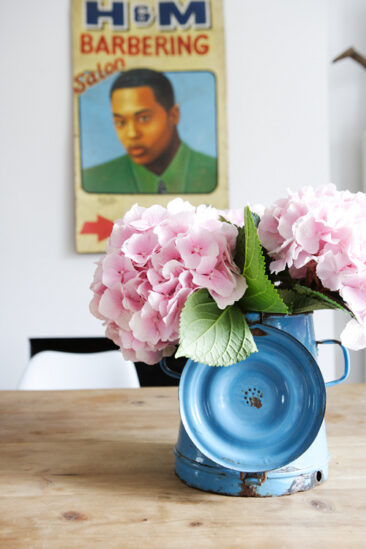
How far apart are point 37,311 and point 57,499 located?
→ 211 centimetres

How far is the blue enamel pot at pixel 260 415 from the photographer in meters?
0.73

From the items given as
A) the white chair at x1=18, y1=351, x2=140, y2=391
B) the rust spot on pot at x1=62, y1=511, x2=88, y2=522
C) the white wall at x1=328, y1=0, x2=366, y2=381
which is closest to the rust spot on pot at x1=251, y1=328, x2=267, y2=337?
the rust spot on pot at x1=62, y1=511, x2=88, y2=522

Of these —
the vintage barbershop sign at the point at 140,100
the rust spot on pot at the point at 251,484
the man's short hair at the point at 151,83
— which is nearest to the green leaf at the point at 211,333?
the rust spot on pot at the point at 251,484

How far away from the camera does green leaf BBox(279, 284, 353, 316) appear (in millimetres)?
706

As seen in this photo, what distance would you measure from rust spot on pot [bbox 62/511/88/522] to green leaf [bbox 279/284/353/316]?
38 centimetres

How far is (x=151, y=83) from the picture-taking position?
2.76m

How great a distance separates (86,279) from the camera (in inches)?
110

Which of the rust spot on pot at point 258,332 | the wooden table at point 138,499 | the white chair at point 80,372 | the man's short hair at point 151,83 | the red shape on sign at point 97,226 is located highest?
the man's short hair at point 151,83

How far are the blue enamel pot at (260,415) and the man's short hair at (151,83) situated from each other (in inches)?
87.4

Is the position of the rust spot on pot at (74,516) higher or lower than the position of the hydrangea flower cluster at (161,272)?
lower

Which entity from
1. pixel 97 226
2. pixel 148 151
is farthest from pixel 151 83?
pixel 97 226

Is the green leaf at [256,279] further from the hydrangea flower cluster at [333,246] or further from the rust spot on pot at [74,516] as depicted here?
the rust spot on pot at [74,516]

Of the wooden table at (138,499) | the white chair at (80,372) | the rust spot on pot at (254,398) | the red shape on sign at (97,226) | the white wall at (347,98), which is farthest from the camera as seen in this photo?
the white wall at (347,98)

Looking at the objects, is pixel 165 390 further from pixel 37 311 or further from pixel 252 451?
pixel 37 311
